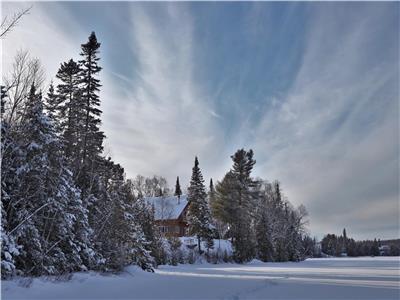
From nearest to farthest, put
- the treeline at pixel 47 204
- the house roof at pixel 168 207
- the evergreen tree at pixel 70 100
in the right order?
the treeline at pixel 47 204 → the evergreen tree at pixel 70 100 → the house roof at pixel 168 207

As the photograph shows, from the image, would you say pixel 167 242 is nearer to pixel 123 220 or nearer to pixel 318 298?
pixel 123 220

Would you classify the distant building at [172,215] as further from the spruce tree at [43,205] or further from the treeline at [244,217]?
the spruce tree at [43,205]

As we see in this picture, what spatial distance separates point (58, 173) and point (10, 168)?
2.18 metres

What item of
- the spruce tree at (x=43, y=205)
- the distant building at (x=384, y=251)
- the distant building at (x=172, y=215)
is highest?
the distant building at (x=172, y=215)

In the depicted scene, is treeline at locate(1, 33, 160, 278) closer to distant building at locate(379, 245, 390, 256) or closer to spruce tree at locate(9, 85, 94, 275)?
spruce tree at locate(9, 85, 94, 275)

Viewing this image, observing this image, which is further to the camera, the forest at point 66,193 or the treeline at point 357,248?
the treeline at point 357,248

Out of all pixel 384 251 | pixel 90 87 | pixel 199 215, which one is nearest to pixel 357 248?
pixel 384 251

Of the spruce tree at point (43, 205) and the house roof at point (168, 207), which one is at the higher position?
the house roof at point (168, 207)

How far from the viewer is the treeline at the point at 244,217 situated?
48.2 meters

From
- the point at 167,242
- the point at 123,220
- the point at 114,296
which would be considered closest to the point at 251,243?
the point at 167,242

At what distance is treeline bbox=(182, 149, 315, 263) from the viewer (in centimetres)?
4822

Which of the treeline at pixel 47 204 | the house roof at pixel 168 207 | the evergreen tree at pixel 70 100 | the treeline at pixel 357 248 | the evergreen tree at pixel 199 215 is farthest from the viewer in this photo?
the treeline at pixel 357 248

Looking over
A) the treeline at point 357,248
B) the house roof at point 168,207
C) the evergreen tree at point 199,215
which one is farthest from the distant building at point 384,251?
the evergreen tree at point 199,215

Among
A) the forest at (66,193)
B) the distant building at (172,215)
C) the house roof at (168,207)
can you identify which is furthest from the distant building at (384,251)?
the forest at (66,193)
